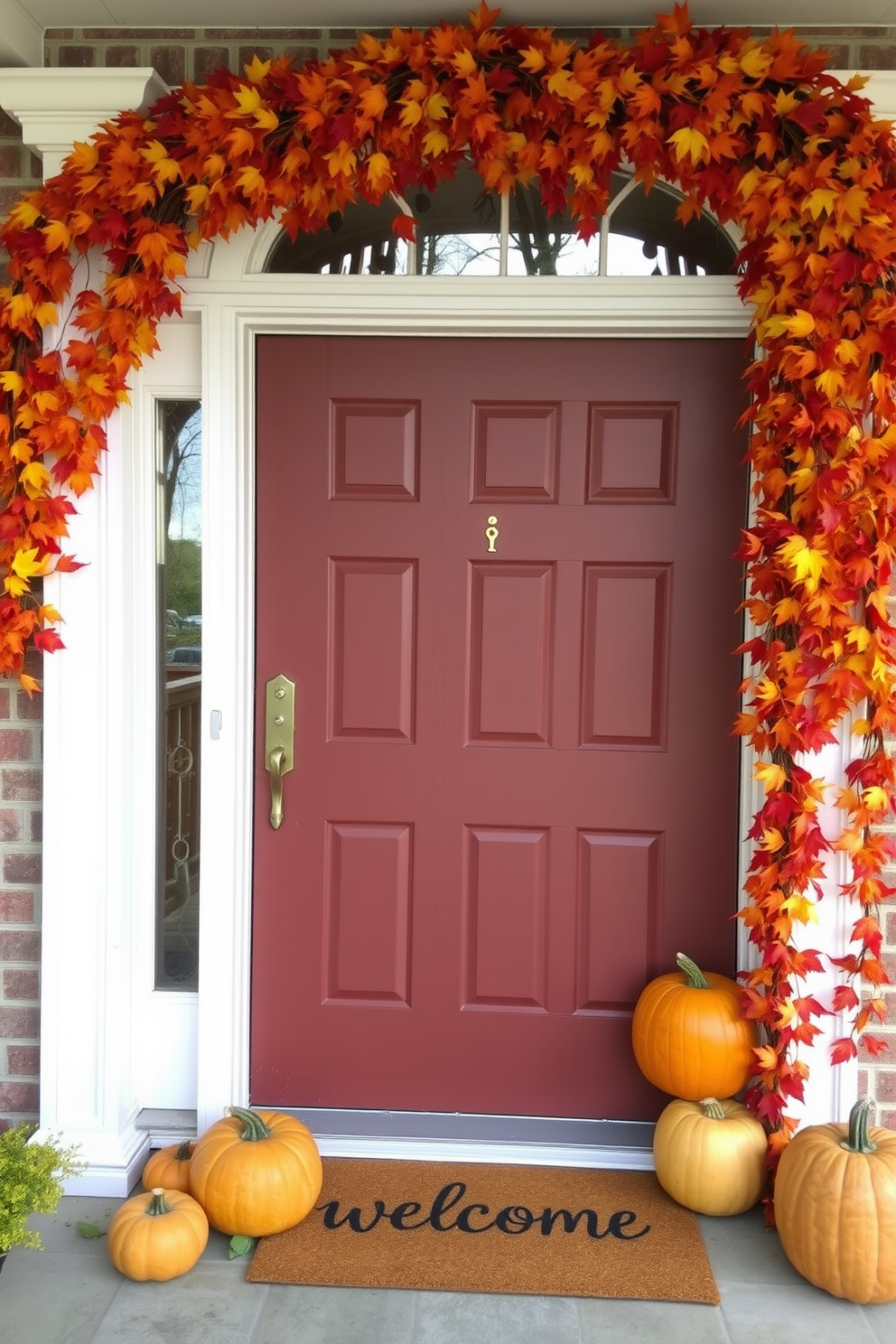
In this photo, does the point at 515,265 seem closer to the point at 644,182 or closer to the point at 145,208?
the point at 644,182

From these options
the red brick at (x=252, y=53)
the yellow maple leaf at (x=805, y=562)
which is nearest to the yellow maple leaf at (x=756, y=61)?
the yellow maple leaf at (x=805, y=562)

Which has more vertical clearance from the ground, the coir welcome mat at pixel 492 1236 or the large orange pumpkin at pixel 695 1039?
the large orange pumpkin at pixel 695 1039

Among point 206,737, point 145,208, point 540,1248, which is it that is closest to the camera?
point 540,1248

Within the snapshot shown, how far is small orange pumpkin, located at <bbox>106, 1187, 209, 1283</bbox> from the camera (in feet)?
7.52

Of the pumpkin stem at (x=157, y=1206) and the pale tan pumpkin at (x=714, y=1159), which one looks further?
the pale tan pumpkin at (x=714, y=1159)

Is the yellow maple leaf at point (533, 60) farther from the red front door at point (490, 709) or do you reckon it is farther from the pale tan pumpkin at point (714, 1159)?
the pale tan pumpkin at point (714, 1159)

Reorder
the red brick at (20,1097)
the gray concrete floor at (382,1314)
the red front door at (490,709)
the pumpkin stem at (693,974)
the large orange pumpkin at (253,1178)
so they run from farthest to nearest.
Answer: the red brick at (20,1097)
the red front door at (490,709)
the pumpkin stem at (693,974)
the large orange pumpkin at (253,1178)
the gray concrete floor at (382,1314)

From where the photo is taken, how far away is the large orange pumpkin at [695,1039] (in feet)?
8.39

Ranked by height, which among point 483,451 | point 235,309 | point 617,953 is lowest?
point 617,953

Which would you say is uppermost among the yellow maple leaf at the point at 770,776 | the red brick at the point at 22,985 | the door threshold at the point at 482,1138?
the yellow maple leaf at the point at 770,776

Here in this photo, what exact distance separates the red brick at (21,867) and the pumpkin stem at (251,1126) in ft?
2.67

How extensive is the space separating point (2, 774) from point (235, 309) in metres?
1.34

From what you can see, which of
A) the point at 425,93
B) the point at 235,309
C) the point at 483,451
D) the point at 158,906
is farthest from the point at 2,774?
the point at 425,93

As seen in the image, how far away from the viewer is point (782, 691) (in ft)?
8.19
